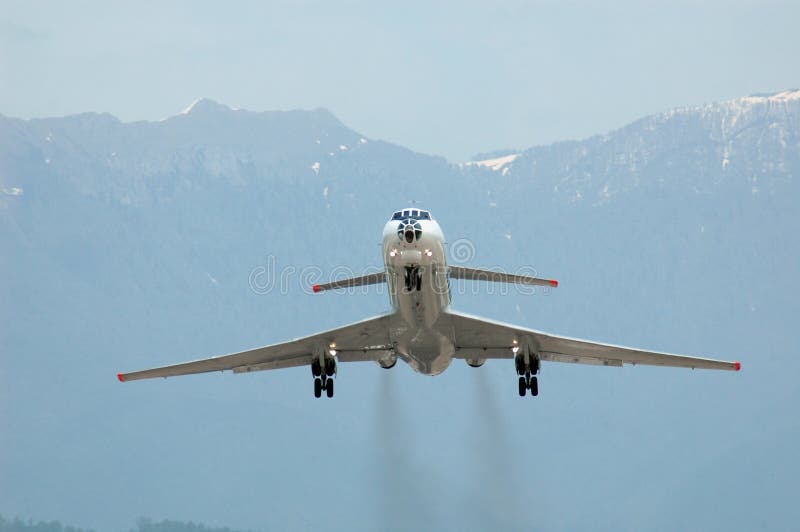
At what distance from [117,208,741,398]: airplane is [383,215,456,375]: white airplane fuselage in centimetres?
3

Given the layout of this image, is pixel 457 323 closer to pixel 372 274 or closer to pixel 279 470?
pixel 372 274

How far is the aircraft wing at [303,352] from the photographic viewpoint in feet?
173

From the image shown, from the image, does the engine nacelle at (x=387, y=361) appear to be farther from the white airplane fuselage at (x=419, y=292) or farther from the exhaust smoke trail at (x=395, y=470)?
the exhaust smoke trail at (x=395, y=470)

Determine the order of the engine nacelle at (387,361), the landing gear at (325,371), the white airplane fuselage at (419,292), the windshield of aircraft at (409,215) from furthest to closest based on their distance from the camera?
the engine nacelle at (387,361), the landing gear at (325,371), the windshield of aircraft at (409,215), the white airplane fuselage at (419,292)

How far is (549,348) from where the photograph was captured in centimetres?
5534

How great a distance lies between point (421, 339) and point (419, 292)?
9.65 ft

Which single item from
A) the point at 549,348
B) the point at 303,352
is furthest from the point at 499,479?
the point at 303,352

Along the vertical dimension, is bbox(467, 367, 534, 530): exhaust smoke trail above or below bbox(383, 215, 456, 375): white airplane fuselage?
below

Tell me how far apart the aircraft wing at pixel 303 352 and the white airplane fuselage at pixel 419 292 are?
1275 mm

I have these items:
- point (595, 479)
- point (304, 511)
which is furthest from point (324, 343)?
point (595, 479)

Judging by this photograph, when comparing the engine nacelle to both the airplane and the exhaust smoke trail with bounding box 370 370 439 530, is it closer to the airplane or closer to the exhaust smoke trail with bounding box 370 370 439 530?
the airplane

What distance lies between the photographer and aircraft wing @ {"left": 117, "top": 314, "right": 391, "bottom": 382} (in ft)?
173

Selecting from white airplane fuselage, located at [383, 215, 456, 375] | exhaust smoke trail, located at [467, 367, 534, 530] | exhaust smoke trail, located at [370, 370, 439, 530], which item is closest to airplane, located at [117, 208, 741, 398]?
white airplane fuselage, located at [383, 215, 456, 375]

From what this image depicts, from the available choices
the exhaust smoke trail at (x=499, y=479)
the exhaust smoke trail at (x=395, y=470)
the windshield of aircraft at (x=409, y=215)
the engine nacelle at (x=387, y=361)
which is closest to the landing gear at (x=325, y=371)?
the engine nacelle at (x=387, y=361)
